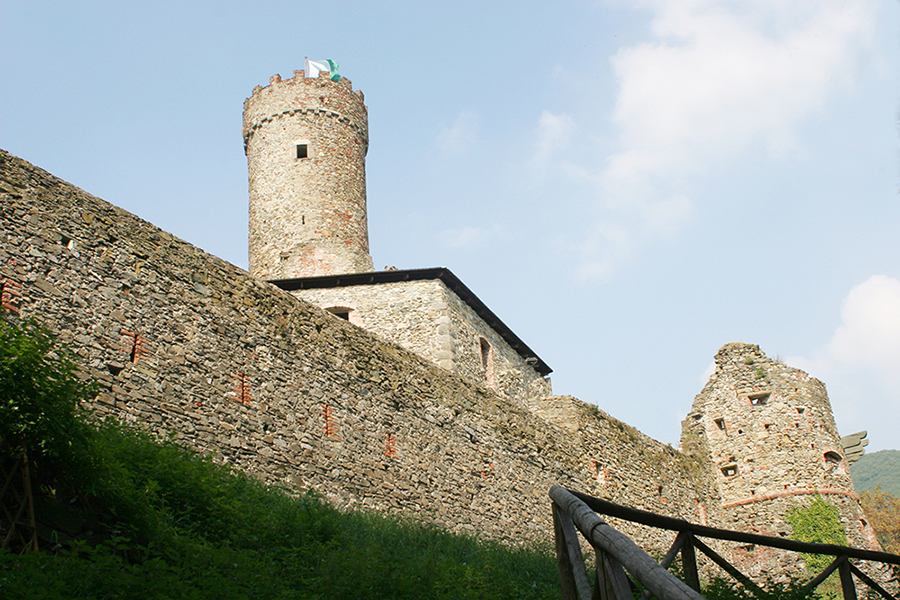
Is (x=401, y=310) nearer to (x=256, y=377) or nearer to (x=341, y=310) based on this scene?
(x=341, y=310)

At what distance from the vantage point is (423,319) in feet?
71.2

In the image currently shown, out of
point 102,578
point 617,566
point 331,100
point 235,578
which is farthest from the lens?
point 331,100

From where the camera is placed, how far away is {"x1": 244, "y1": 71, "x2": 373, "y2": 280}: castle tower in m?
24.6

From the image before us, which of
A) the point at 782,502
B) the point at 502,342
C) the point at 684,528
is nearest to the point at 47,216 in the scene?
the point at 684,528

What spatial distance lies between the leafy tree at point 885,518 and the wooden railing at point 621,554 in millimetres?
35657

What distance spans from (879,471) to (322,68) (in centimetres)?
8829

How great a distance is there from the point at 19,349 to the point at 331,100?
21.3 metres

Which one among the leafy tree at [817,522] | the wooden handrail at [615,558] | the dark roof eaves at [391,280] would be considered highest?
the dark roof eaves at [391,280]

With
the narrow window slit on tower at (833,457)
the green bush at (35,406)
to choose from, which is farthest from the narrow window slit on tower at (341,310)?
the green bush at (35,406)

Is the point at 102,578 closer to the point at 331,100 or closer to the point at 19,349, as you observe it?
the point at 19,349

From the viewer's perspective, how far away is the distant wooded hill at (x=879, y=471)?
88.1 m

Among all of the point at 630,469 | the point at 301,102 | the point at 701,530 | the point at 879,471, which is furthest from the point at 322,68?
the point at 879,471

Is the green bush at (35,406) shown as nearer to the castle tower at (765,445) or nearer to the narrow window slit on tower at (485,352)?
the narrow window slit on tower at (485,352)

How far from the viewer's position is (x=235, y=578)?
6.39m
